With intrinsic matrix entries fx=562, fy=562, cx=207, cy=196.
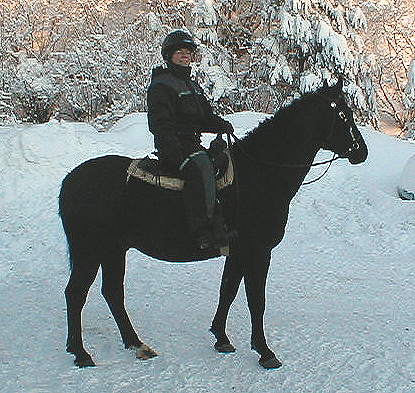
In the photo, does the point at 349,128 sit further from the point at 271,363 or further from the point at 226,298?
the point at 271,363

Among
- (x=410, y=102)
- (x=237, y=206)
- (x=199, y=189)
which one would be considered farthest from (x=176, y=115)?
(x=410, y=102)

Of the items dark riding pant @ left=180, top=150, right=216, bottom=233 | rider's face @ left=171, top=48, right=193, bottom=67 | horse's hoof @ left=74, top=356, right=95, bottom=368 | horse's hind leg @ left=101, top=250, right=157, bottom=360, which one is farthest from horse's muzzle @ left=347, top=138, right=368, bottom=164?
horse's hoof @ left=74, top=356, right=95, bottom=368

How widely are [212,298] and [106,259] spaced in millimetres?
2017

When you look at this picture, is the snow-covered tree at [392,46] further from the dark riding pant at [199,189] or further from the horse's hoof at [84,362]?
the horse's hoof at [84,362]

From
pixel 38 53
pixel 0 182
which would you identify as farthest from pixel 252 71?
pixel 0 182

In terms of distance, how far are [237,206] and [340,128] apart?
1073 mm

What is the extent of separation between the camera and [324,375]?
4.50 m

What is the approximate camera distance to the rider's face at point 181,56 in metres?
4.54

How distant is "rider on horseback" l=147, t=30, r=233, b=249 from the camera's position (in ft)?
A: 14.3

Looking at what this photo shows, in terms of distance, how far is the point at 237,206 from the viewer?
184 inches

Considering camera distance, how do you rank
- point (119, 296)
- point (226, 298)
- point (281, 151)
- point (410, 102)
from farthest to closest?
point (410, 102), point (226, 298), point (119, 296), point (281, 151)

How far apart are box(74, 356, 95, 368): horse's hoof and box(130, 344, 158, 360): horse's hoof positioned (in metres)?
0.39

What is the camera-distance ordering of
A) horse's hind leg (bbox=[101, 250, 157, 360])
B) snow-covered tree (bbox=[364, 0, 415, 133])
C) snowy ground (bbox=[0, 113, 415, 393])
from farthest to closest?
1. snow-covered tree (bbox=[364, 0, 415, 133])
2. horse's hind leg (bbox=[101, 250, 157, 360])
3. snowy ground (bbox=[0, 113, 415, 393])

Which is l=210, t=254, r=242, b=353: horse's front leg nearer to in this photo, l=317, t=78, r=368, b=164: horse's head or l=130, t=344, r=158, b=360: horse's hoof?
l=130, t=344, r=158, b=360: horse's hoof
